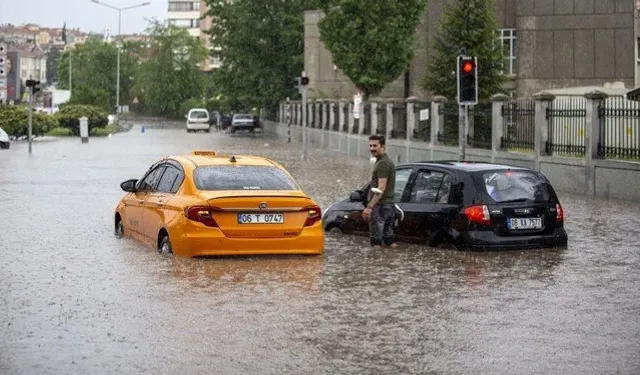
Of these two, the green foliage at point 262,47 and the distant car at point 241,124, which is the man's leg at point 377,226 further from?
the green foliage at point 262,47

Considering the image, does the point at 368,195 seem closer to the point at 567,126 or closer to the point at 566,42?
the point at 567,126

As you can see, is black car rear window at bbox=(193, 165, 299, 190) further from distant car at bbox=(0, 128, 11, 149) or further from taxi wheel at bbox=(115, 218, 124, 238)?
distant car at bbox=(0, 128, 11, 149)

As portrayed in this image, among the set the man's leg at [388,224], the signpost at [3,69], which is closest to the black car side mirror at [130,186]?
the man's leg at [388,224]

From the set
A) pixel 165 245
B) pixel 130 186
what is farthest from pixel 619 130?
pixel 165 245

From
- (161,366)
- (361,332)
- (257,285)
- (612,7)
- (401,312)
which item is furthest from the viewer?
(612,7)

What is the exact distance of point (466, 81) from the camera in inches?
978

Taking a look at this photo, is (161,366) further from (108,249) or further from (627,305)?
(108,249)

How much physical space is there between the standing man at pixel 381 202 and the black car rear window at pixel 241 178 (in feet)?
4.15

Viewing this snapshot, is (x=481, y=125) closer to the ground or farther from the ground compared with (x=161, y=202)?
farther from the ground

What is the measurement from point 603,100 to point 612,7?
128ft

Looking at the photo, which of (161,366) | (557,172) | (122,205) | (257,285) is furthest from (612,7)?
(161,366)

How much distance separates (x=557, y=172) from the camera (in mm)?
31938

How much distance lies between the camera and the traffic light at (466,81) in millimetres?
24719

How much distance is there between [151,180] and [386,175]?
328 cm
